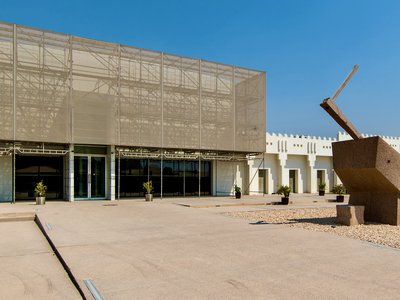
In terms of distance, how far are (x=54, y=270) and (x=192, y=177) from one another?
20.4 metres

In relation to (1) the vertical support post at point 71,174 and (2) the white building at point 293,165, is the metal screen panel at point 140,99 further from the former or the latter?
(2) the white building at point 293,165

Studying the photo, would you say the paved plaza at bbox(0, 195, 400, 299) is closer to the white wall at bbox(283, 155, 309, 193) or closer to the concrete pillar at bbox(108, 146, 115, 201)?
the concrete pillar at bbox(108, 146, 115, 201)

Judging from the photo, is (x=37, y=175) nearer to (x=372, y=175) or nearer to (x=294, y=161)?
(x=372, y=175)

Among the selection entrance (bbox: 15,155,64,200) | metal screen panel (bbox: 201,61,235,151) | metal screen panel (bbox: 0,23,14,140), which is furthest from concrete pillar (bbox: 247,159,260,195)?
metal screen panel (bbox: 0,23,14,140)

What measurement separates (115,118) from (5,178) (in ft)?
22.4

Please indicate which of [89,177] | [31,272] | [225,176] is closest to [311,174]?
[225,176]

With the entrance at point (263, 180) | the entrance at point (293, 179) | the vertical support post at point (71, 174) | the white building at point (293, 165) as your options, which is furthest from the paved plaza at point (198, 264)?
the entrance at point (293, 179)

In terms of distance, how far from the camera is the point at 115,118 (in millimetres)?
22109

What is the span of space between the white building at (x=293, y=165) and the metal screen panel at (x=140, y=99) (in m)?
9.23

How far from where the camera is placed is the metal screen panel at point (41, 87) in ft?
64.8

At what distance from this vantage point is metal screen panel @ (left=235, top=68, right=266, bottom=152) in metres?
27.1

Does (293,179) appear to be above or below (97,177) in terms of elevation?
below

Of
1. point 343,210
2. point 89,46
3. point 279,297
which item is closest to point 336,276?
point 279,297

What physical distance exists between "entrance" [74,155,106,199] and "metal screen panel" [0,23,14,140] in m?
4.18
